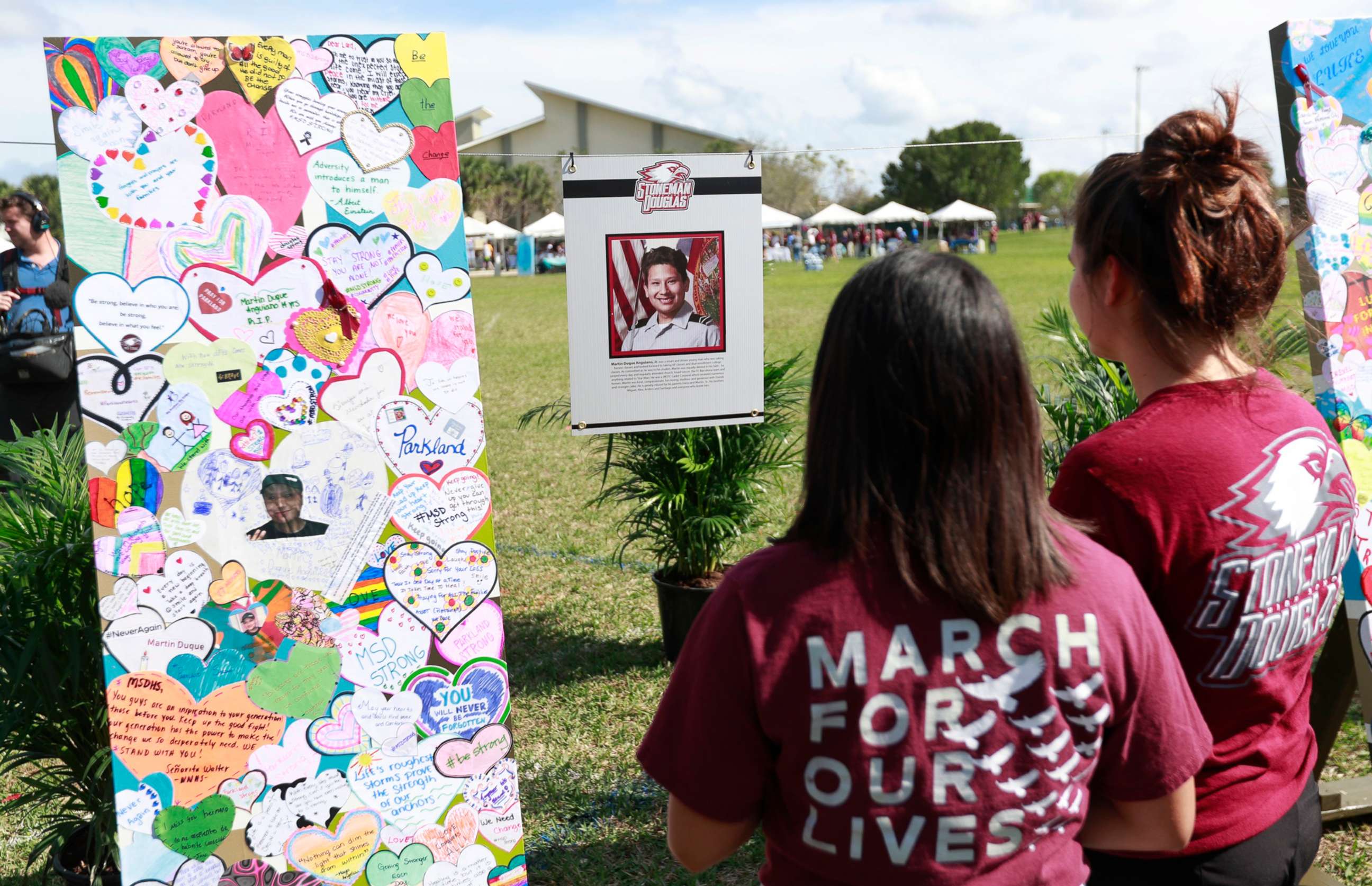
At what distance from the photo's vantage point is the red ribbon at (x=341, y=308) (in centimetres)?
212

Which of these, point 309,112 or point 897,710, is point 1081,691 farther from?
point 309,112

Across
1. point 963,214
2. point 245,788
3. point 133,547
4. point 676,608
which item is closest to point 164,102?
point 133,547

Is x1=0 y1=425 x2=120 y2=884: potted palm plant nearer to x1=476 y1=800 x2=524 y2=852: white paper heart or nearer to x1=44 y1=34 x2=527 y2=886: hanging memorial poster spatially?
x1=44 y1=34 x2=527 y2=886: hanging memorial poster

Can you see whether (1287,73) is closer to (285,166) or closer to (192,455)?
(285,166)

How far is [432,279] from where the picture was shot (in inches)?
86.9

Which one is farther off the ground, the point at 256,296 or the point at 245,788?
the point at 256,296

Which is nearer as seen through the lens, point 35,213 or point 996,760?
point 996,760

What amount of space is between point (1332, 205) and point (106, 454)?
2766 millimetres

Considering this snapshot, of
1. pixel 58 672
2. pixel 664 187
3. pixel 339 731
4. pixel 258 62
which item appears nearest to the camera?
pixel 258 62

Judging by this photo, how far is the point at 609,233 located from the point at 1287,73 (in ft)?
6.36

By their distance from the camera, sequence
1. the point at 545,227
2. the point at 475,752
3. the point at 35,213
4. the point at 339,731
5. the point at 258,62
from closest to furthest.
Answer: the point at 258,62
the point at 339,731
the point at 475,752
the point at 35,213
the point at 545,227

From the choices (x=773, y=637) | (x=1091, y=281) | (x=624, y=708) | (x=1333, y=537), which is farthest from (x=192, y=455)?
(x=624, y=708)

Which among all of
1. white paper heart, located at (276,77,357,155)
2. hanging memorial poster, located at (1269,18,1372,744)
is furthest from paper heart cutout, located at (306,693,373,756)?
hanging memorial poster, located at (1269,18,1372,744)

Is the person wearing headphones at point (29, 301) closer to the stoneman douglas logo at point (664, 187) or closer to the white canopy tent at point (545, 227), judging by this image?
the stoneman douglas logo at point (664, 187)
